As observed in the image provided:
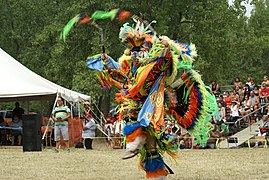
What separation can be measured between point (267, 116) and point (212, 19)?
33.2ft

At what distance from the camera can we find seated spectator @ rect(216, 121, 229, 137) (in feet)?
58.5

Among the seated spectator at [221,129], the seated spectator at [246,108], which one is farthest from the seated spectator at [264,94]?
the seated spectator at [221,129]

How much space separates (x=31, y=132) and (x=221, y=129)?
525 centimetres

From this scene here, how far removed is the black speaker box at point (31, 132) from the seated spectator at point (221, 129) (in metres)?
4.94

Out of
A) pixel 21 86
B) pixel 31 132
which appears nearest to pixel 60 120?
pixel 31 132

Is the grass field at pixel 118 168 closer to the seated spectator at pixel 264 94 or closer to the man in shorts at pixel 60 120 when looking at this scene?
the man in shorts at pixel 60 120

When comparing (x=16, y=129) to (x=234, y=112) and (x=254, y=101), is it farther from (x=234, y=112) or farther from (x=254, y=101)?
(x=254, y=101)

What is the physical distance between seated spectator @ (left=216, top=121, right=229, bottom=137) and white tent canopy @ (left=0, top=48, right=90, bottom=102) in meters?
4.70

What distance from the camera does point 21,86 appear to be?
1873 centimetres

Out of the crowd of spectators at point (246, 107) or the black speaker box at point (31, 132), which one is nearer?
the black speaker box at point (31, 132)

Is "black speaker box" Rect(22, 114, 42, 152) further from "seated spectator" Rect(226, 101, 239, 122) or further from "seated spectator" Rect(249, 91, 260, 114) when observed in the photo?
"seated spectator" Rect(249, 91, 260, 114)

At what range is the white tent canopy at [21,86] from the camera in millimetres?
18469

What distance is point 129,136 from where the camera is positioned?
298 inches

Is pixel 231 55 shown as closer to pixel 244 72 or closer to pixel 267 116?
pixel 267 116
